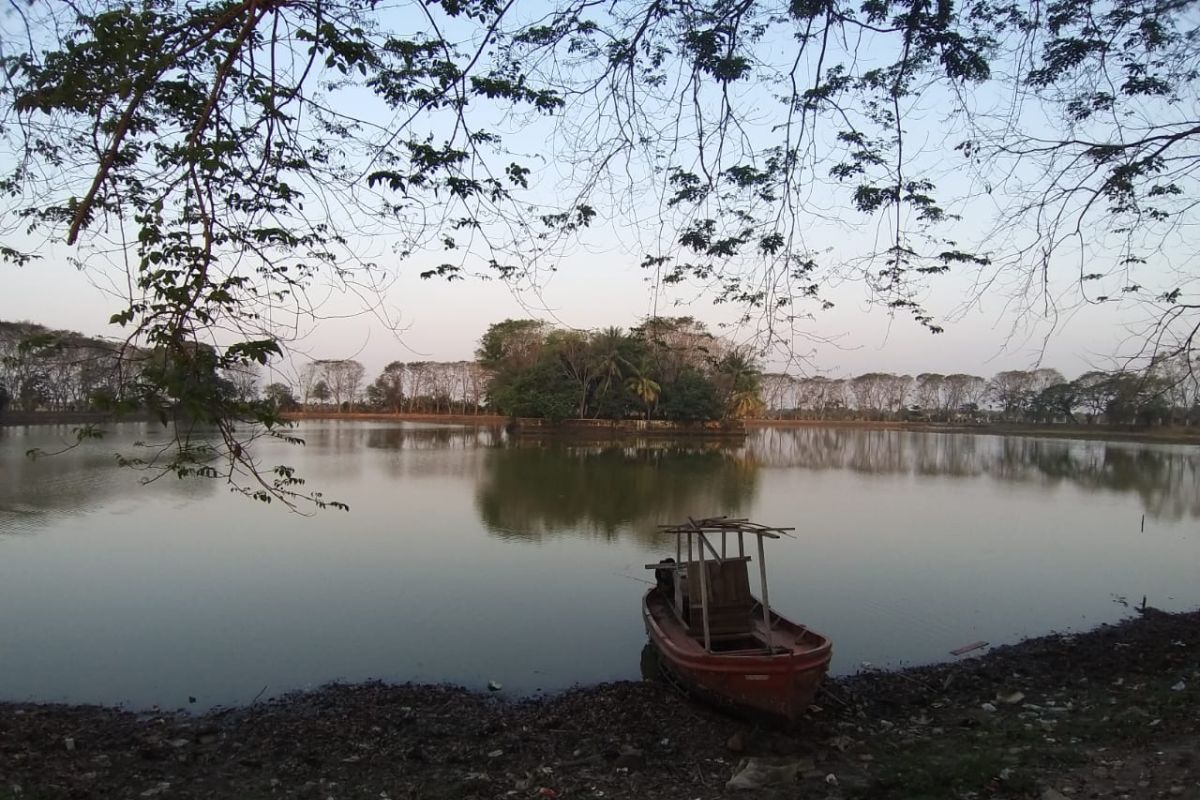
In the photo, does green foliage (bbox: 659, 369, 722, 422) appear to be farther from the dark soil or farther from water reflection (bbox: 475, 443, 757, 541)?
the dark soil

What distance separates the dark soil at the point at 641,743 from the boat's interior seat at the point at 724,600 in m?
0.77

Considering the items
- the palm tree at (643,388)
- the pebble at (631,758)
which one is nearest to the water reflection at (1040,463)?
the palm tree at (643,388)

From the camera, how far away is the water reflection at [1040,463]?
24875mm

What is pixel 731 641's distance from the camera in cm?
730

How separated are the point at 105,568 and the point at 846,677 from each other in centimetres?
1053

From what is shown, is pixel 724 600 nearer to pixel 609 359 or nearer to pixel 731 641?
pixel 731 641

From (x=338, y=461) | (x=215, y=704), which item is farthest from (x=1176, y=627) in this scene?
(x=338, y=461)

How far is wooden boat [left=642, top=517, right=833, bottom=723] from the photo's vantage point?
20.2ft

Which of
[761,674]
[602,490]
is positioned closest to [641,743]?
[761,674]

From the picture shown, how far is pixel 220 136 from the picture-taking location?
3994 mm

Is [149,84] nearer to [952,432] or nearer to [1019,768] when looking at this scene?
[1019,768]

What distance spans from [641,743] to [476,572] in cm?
619

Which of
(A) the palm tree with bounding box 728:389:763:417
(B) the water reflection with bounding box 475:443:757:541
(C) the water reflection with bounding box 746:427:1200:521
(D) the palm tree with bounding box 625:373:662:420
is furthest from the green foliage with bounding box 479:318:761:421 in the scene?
(A) the palm tree with bounding box 728:389:763:417

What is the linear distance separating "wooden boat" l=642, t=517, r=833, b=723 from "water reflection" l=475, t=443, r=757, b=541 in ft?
22.4
